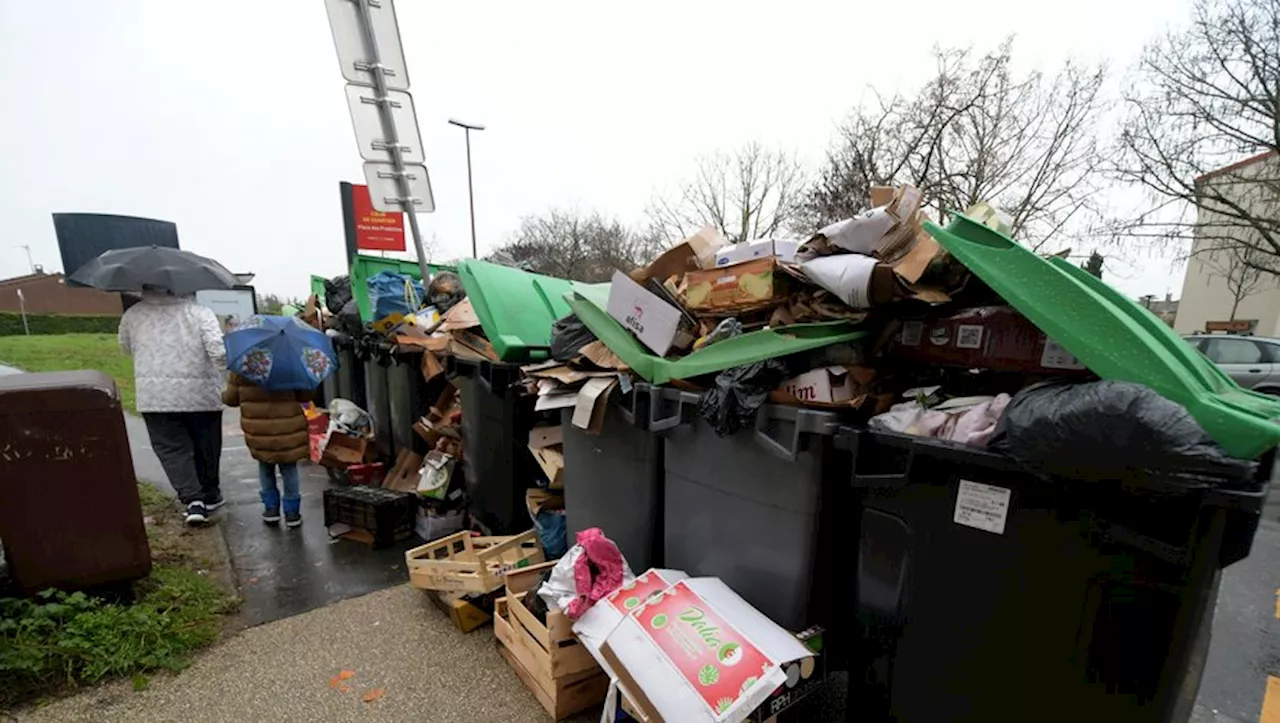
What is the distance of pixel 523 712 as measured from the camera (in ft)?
6.50

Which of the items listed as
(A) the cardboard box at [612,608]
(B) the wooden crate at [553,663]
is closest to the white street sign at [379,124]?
(B) the wooden crate at [553,663]

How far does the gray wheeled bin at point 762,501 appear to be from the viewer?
165cm

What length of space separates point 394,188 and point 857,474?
4051 millimetres

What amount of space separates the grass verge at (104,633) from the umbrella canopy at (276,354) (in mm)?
1152

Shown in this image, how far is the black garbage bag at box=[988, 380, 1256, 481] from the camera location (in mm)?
979

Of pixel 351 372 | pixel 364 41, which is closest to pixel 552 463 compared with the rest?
pixel 364 41

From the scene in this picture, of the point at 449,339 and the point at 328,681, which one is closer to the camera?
the point at 328,681

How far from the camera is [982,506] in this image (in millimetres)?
1303

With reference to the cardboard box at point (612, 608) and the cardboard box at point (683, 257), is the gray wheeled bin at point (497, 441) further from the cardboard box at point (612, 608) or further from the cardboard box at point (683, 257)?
the cardboard box at point (612, 608)

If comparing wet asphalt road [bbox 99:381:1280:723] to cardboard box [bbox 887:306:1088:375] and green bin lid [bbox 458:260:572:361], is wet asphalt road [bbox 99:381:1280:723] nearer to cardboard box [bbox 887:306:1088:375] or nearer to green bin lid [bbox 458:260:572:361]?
green bin lid [bbox 458:260:572:361]

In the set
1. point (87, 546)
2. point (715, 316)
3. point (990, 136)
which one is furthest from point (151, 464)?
point (990, 136)

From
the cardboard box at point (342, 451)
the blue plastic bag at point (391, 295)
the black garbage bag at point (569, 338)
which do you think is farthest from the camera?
the blue plastic bag at point (391, 295)

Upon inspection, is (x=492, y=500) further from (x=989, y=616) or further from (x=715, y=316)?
(x=989, y=616)

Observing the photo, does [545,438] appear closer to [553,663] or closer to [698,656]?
[553,663]
